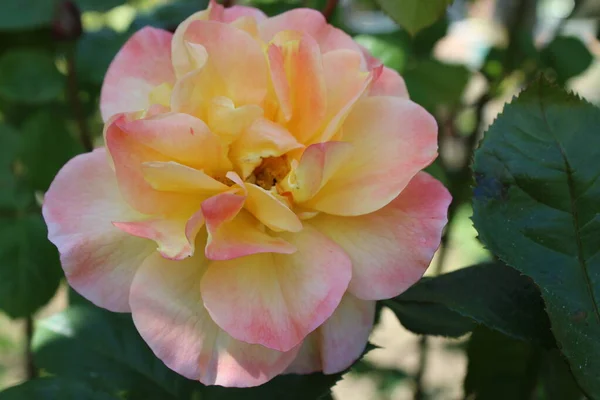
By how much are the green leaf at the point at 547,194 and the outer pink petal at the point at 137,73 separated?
0.79ft

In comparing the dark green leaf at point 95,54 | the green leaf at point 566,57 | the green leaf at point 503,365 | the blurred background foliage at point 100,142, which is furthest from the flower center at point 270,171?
the green leaf at point 566,57

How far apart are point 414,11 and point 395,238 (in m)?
0.20

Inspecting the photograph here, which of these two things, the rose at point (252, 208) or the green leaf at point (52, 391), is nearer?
the rose at point (252, 208)

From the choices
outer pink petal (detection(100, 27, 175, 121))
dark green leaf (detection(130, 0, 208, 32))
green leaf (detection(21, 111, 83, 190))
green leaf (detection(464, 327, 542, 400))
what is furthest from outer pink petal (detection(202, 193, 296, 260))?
dark green leaf (detection(130, 0, 208, 32))

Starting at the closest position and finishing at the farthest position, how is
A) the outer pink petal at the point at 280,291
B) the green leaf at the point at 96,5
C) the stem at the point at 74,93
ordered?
the outer pink petal at the point at 280,291, the stem at the point at 74,93, the green leaf at the point at 96,5

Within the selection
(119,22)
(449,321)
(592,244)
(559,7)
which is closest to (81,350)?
(449,321)

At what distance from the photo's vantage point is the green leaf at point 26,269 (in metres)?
0.66

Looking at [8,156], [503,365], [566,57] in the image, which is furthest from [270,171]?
[566,57]

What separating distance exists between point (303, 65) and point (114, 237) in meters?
0.16

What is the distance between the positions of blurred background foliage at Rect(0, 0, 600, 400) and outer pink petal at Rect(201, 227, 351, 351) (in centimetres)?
10

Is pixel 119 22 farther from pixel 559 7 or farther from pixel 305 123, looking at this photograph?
pixel 559 7

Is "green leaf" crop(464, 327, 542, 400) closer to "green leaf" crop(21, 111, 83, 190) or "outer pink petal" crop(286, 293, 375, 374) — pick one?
"outer pink petal" crop(286, 293, 375, 374)

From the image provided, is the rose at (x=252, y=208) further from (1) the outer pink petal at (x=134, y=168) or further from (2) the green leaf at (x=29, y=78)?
(2) the green leaf at (x=29, y=78)

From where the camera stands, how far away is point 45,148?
729 millimetres
